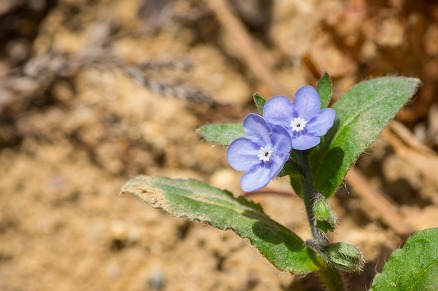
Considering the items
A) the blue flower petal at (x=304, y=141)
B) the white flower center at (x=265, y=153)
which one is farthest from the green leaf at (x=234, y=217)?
the blue flower petal at (x=304, y=141)

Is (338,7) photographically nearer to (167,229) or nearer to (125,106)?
(125,106)

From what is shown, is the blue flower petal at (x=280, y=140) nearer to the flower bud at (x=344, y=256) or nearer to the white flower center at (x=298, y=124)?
the white flower center at (x=298, y=124)

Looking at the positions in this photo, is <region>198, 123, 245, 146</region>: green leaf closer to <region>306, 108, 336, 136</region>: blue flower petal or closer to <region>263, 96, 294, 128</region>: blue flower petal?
<region>263, 96, 294, 128</region>: blue flower petal

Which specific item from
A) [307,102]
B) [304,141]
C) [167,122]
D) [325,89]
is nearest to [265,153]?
[304,141]

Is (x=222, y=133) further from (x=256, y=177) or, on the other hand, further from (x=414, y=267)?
(x=414, y=267)

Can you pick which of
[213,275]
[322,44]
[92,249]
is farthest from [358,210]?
[92,249]

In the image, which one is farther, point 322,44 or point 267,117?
point 322,44

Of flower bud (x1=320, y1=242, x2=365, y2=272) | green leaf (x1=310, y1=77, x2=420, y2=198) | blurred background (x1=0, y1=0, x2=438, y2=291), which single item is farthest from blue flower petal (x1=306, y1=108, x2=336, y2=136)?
blurred background (x1=0, y1=0, x2=438, y2=291)

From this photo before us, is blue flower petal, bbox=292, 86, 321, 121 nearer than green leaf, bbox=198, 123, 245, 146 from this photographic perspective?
Yes

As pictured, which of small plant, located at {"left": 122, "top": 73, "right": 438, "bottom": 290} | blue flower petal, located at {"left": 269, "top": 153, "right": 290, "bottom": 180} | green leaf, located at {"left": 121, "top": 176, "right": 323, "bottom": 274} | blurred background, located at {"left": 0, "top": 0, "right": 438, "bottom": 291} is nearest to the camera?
blue flower petal, located at {"left": 269, "top": 153, "right": 290, "bottom": 180}
